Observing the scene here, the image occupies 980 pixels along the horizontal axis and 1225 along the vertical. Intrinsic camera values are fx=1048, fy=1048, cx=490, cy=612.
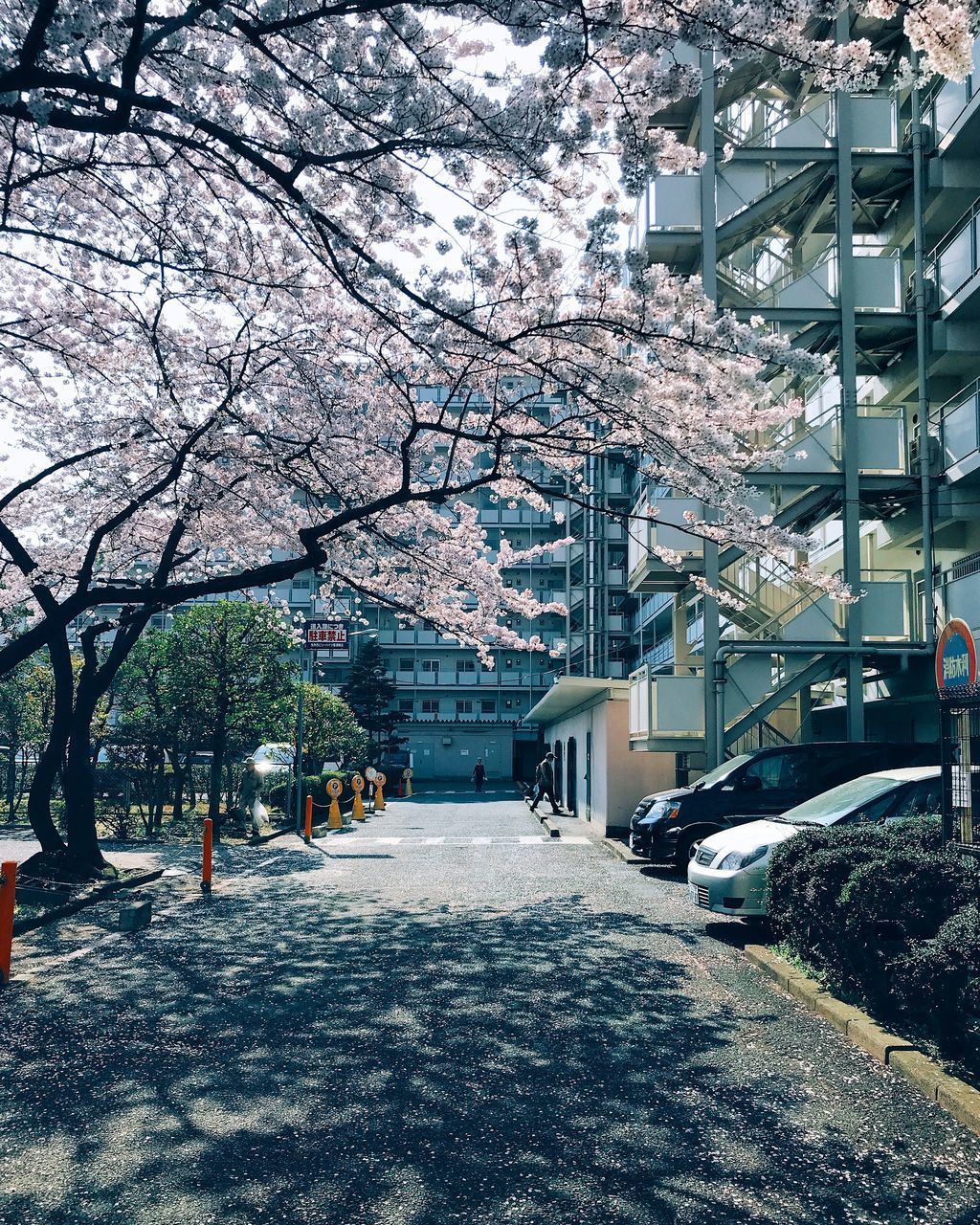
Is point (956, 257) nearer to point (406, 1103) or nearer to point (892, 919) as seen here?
point (892, 919)

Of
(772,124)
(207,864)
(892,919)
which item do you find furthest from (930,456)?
(892,919)

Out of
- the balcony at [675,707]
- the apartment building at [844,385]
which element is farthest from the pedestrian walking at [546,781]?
the balcony at [675,707]

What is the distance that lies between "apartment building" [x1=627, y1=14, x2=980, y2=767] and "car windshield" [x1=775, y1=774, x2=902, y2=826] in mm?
7930

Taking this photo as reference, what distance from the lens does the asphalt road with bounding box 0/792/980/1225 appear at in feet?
13.8

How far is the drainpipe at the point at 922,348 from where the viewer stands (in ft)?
61.1

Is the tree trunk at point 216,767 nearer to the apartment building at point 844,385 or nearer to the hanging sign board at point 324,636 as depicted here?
the hanging sign board at point 324,636

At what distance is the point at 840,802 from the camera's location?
10.9 m

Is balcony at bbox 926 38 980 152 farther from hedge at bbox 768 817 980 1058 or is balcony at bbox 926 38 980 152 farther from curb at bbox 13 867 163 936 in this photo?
curb at bbox 13 867 163 936

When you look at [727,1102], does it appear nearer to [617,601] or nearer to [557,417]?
[557,417]

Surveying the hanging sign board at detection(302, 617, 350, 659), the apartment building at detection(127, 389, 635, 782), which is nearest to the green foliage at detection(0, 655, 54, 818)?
the hanging sign board at detection(302, 617, 350, 659)

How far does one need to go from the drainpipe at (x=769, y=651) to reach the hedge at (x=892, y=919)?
35.0ft

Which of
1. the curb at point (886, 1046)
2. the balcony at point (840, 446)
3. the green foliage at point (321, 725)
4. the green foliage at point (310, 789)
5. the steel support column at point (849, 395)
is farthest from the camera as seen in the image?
the green foliage at point (321, 725)

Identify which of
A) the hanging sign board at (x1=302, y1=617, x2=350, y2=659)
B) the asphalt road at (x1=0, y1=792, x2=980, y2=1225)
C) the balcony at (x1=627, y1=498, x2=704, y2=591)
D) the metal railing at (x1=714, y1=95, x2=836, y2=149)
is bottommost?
the asphalt road at (x1=0, y1=792, x2=980, y2=1225)

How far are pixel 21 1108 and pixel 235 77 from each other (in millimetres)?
7196
